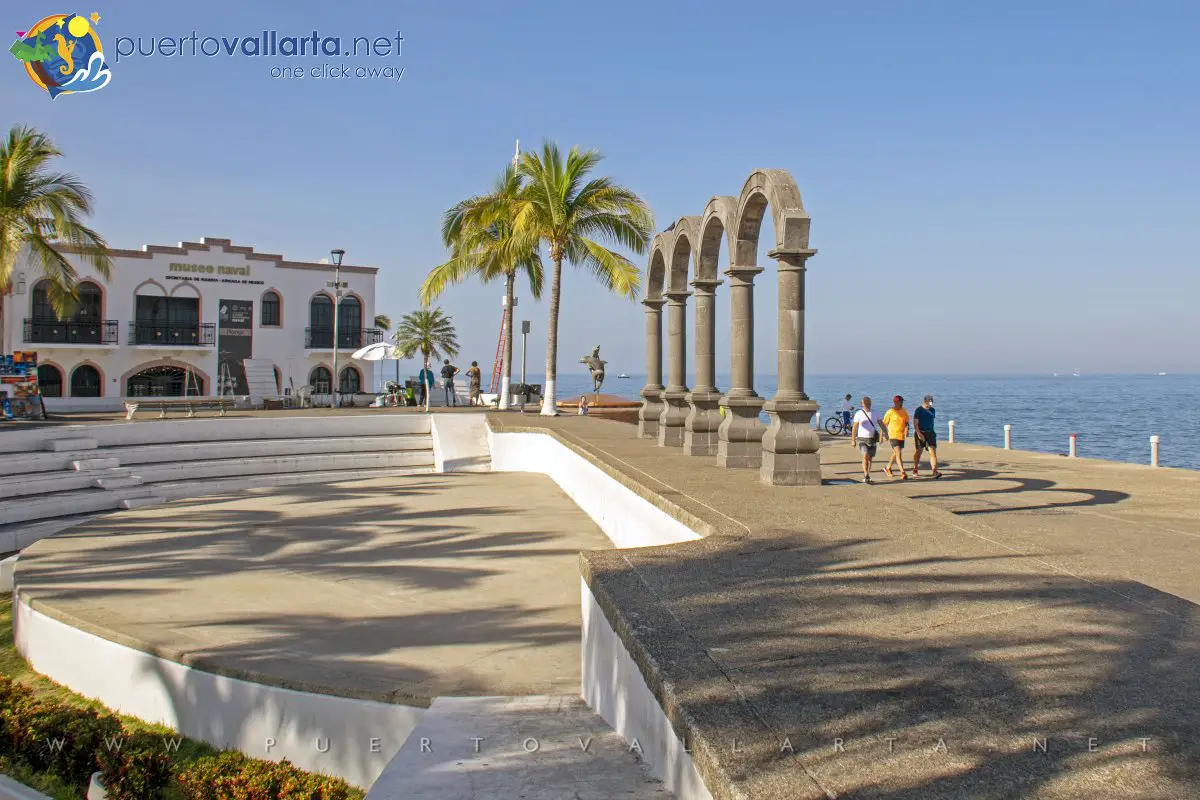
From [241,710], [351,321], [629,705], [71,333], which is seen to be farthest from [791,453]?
[351,321]

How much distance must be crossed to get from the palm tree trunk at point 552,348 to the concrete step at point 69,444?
12194 mm

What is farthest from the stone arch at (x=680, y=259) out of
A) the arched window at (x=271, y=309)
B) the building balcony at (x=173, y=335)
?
the arched window at (x=271, y=309)

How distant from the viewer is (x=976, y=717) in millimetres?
3760

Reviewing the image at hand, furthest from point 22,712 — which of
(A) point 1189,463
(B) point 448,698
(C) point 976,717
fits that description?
(A) point 1189,463

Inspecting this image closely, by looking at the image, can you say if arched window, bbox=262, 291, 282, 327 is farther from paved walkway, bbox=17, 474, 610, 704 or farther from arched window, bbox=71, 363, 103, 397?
paved walkway, bbox=17, 474, 610, 704

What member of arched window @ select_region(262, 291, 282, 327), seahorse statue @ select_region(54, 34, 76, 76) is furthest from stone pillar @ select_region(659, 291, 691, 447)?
arched window @ select_region(262, 291, 282, 327)

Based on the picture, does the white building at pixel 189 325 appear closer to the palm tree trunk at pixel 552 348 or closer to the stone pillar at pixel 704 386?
the palm tree trunk at pixel 552 348

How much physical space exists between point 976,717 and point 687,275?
48.5 feet

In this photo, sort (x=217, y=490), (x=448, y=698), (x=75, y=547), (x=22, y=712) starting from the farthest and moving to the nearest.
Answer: (x=217, y=490) → (x=75, y=547) → (x=22, y=712) → (x=448, y=698)

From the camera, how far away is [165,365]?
4241cm

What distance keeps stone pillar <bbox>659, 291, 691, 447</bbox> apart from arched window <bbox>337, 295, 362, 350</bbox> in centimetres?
3113

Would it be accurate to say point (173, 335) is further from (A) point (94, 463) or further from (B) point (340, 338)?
(A) point (94, 463)

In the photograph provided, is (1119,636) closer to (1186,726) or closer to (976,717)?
(1186,726)

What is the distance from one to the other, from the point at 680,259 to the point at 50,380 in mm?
34099
